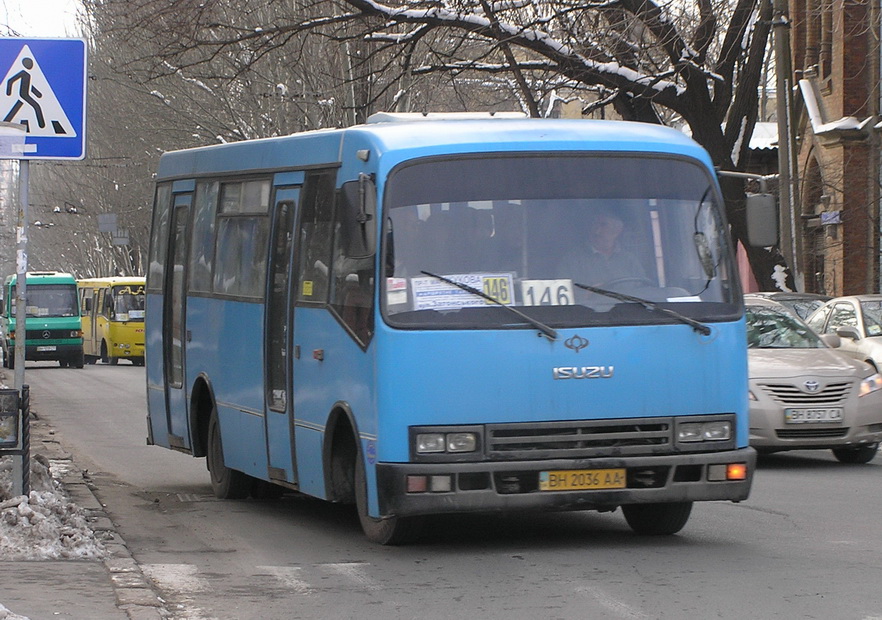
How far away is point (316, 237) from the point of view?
10.4 metres

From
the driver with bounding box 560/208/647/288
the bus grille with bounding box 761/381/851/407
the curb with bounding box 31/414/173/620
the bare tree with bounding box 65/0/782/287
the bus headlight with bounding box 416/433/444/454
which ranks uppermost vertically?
the bare tree with bounding box 65/0/782/287

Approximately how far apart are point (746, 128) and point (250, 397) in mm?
18908

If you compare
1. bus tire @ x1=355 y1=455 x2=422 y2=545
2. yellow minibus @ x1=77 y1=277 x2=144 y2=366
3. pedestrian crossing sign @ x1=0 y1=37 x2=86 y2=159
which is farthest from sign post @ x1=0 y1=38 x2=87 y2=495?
yellow minibus @ x1=77 y1=277 x2=144 y2=366

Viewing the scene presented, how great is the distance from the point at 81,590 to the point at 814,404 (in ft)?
28.4

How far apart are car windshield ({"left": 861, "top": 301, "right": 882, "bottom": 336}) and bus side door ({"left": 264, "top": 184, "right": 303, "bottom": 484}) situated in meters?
9.88

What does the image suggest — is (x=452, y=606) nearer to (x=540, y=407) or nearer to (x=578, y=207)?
(x=540, y=407)

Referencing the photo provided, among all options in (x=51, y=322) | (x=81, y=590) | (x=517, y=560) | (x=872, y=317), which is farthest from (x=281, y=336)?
(x=51, y=322)

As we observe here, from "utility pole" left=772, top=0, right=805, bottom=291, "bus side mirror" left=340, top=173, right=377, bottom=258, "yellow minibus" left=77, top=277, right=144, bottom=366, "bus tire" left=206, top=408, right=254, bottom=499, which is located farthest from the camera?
"yellow minibus" left=77, top=277, right=144, bottom=366

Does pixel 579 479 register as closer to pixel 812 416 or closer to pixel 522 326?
pixel 522 326

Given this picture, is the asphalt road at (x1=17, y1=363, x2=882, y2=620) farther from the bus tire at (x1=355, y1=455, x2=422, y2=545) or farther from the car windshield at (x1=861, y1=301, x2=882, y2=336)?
the car windshield at (x1=861, y1=301, x2=882, y2=336)

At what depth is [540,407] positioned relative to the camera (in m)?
9.10

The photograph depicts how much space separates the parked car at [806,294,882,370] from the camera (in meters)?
18.9

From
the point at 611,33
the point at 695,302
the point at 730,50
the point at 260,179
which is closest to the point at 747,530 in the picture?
the point at 695,302

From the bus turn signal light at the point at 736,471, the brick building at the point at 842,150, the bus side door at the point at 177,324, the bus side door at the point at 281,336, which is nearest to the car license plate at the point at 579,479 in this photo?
the bus turn signal light at the point at 736,471
